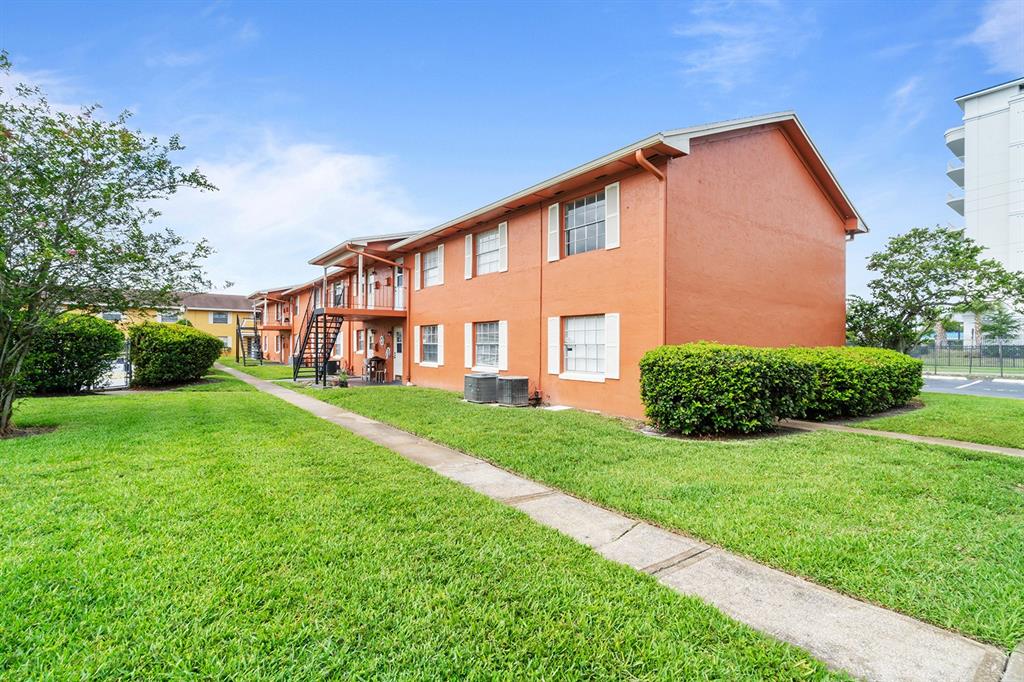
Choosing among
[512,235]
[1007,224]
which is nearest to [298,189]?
[512,235]

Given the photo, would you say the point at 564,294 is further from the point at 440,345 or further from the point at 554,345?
the point at 440,345

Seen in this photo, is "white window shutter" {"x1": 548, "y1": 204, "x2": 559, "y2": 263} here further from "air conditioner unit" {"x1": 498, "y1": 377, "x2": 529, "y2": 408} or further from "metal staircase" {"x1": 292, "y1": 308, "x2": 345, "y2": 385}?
"metal staircase" {"x1": 292, "y1": 308, "x2": 345, "y2": 385}

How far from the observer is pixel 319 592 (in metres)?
2.67

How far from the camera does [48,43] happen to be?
746cm

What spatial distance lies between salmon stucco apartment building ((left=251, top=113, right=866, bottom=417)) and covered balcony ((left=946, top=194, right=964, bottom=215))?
4426 centimetres

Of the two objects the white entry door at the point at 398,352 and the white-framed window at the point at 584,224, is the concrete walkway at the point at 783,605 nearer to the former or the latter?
the white-framed window at the point at 584,224

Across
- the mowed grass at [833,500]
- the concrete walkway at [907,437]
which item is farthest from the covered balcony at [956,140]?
the mowed grass at [833,500]

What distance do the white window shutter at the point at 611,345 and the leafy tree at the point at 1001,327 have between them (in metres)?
36.7

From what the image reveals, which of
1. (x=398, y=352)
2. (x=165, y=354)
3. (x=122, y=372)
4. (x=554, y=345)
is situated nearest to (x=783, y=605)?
(x=554, y=345)

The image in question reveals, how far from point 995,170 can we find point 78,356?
63.7m

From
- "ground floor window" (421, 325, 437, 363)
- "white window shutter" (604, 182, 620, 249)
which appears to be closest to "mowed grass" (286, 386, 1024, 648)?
"white window shutter" (604, 182, 620, 249)

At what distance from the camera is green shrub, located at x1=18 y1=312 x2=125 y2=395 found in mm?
11898

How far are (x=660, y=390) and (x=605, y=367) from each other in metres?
2.28

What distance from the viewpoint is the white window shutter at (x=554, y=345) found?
11.1 metres
